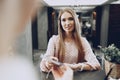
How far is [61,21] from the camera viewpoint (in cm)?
221

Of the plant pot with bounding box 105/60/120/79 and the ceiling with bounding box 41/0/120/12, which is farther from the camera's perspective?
the plant pot with bounding box 105/60/120/79

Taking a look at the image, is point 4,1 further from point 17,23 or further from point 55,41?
point 55,41

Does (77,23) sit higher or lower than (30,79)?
higher

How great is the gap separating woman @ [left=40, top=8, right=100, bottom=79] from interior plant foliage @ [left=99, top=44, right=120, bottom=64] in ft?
0.45

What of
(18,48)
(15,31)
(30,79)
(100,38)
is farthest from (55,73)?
(15,31)

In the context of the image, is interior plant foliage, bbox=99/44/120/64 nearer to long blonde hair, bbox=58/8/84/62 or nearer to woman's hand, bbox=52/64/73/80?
long blonde hair, bbox=58/8/84/62

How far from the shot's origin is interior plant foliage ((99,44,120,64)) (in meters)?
2.27

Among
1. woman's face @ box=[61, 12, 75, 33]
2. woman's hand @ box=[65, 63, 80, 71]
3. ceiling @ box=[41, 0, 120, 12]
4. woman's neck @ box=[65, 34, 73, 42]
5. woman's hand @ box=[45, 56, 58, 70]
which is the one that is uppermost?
ceiling @ box=[41, 0, 120, 12]

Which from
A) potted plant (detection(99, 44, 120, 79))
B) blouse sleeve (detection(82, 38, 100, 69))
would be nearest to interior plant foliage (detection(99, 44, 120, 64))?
potted plant (detection(99, 44, 120, 79))

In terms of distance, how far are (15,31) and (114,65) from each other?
2.20 m

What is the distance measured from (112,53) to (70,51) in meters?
0.50

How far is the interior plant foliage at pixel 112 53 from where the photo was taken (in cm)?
227

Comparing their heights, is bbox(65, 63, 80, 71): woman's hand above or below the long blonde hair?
below

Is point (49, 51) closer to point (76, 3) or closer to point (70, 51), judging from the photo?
point (70, 51)
